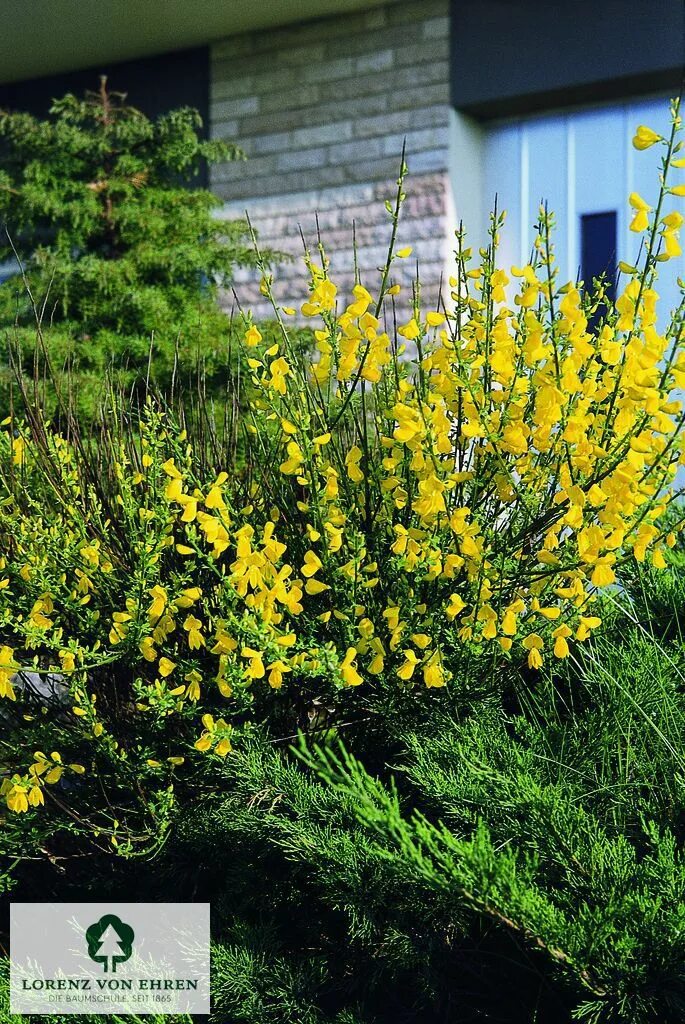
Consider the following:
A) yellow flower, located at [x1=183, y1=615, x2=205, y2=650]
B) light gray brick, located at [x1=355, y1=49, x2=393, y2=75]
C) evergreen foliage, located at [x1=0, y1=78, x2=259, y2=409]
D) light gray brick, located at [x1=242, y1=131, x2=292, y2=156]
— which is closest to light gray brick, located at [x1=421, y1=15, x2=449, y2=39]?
light gray brick, located at [x1=355, y1=49, x2=393, y2=75]

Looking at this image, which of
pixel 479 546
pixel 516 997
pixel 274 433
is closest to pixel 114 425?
pixel 274 433

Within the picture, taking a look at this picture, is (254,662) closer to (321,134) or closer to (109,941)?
(109,941)

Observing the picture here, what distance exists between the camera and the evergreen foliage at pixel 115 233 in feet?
14.5

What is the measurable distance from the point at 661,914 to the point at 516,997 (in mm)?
417

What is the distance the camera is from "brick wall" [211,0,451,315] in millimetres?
5562

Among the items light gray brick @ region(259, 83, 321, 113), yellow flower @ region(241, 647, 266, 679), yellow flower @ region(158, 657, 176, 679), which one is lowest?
yellow flower @ region(158, 657, 176, 679)

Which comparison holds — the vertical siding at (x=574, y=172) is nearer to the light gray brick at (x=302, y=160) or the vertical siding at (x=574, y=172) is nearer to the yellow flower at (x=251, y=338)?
the light gray brick at (x=302, y=160)

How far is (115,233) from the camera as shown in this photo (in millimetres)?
4828

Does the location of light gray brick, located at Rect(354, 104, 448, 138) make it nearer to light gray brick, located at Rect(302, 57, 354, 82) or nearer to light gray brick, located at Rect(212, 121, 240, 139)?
light gray brick, located at Rect(302, 57, 354, 82)

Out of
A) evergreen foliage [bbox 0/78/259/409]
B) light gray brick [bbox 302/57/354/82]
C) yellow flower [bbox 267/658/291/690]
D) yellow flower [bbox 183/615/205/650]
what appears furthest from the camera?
light gray brick [bbox 302/57/354/82]

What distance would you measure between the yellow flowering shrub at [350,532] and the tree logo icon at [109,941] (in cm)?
15

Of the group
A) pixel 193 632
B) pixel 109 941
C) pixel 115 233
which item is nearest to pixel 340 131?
pixel 115 233

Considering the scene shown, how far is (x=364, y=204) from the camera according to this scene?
5805mm

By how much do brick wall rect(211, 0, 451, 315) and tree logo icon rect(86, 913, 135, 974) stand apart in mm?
4000
